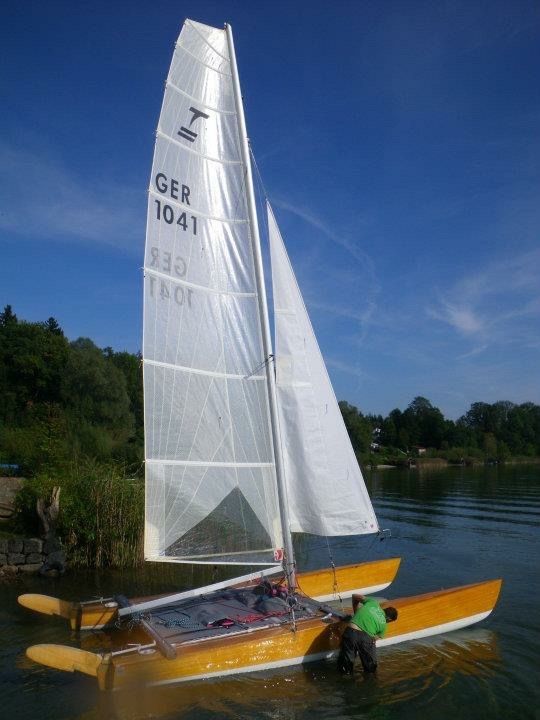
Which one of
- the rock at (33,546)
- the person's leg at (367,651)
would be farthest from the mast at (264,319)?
the rock at (33,546)

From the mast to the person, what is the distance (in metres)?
1.32

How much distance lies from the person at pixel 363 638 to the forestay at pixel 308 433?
131 centimetres

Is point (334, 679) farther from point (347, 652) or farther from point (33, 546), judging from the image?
Result: point (33, 546)

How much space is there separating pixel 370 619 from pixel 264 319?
461 centimetres

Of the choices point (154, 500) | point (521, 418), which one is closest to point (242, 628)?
point (154, 500)

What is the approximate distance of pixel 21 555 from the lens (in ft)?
46.3

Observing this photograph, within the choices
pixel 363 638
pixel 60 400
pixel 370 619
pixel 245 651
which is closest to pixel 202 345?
pixel 245 651

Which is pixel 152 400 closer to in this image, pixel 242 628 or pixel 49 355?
pixel 242 628

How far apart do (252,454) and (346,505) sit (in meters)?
1.69

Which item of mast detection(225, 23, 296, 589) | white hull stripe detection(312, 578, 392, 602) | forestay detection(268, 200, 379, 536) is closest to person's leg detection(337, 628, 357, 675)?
mast detection(225, 23, 296, 589)

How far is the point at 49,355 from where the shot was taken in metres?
52.1

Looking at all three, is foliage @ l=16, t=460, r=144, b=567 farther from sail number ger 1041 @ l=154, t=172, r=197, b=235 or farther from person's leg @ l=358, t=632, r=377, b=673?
sail number ger 1041 @ l=154, t=172, r=197, b=235

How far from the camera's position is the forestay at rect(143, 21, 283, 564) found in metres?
8.92

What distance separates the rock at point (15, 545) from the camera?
46.3 feet
